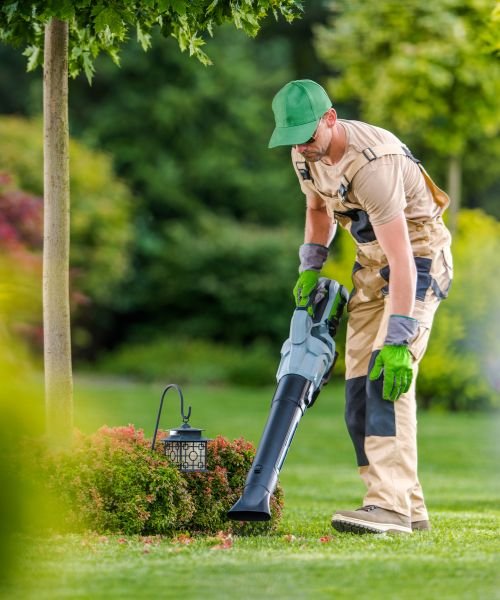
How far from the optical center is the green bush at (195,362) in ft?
75.2

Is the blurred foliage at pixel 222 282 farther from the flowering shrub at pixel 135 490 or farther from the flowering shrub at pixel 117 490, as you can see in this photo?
the flowering shrub at pixel 117 490

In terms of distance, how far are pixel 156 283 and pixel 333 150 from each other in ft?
71.1

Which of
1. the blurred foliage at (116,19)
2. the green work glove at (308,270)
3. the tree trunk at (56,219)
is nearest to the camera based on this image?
the blurred foliage at (116,19)

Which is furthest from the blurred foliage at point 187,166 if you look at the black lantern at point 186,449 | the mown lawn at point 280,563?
the black lantern at point 186,449

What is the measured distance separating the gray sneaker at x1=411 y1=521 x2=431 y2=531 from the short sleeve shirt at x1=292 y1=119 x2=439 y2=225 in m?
1.31

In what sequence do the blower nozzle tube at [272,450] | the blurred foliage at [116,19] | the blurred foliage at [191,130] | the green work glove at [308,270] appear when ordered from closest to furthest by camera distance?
the blower nozzle tube at [272,450] < the blurred foliage at [116,19] < the green work glove at [308,270] < the blurred foliage at [191,130]

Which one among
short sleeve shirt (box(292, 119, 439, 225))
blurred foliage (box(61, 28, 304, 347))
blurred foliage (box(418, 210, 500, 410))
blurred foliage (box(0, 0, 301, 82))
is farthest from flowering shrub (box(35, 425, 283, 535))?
blurred foliage (box(61, 28, 304, 347))

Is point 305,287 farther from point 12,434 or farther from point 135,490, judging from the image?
point 12,434

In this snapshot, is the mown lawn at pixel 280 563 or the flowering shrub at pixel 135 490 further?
the flowering shrub at pixel 135 490

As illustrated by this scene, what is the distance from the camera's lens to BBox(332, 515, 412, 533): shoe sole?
4.84 meters

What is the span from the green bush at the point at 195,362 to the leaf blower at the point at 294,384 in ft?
57.2

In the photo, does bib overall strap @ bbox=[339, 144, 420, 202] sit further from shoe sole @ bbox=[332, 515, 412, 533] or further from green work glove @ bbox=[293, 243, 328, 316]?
shoe sole @ bbox=[332, 515, 412, 533]

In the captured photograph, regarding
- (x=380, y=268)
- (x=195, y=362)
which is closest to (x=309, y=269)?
(x=380, y=268)

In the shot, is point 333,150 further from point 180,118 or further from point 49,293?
point 180,118
